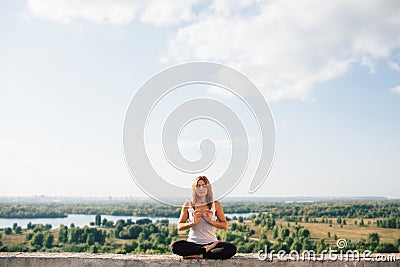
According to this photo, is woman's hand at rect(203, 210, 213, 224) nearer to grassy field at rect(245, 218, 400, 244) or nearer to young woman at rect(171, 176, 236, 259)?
young woman at rect(171, 176, 236, 259)

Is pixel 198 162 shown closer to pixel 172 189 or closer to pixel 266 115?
pixel 172 189

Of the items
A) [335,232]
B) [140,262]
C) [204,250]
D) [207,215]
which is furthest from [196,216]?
[335,232]

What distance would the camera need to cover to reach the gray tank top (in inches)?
195

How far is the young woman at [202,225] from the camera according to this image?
4773 millimetres

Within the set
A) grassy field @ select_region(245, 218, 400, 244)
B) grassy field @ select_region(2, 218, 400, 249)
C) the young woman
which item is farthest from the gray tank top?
grassy field @ select_region(245, 218, 400, 244)

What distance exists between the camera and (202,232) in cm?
498

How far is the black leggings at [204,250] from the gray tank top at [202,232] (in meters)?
0.10

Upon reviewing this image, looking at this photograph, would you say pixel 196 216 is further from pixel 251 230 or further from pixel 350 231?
pixel 251 230

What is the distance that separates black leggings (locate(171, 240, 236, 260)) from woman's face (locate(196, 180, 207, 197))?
0.60 meters

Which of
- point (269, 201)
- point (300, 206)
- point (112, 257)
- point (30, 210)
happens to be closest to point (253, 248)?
point (300, 206)

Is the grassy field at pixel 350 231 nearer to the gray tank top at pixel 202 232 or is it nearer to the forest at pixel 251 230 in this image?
the forest at pixel 251 230

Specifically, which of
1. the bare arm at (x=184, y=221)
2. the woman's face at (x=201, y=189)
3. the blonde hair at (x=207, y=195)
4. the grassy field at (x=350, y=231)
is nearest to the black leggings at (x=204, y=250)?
the bare arm at (x=184, y=221)

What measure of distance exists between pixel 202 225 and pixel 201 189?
44 centimetres

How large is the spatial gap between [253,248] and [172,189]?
50.1 m
